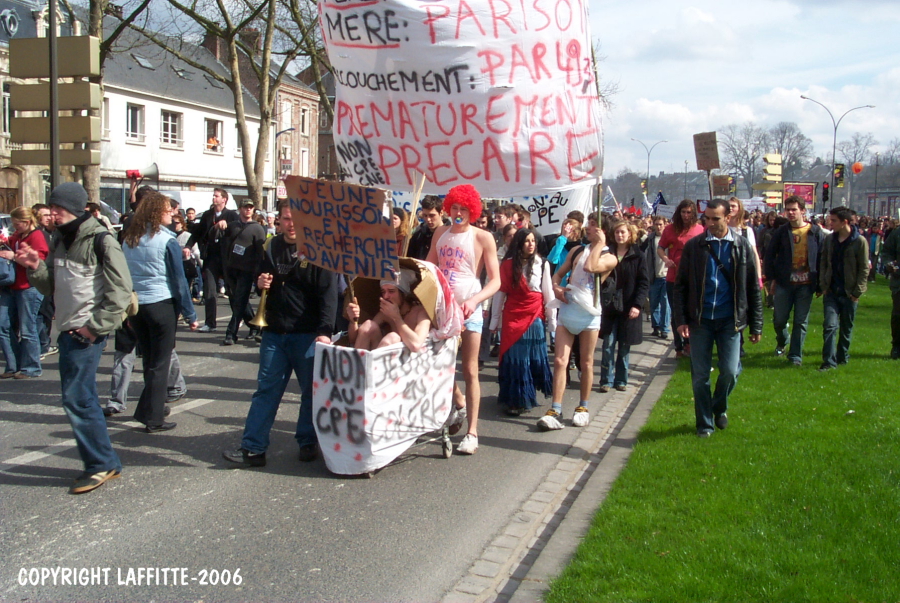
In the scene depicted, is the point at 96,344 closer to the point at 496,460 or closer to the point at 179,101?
the point at 496,460

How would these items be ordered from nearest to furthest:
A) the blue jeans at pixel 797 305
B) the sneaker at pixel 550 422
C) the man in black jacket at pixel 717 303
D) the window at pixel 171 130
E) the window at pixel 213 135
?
the man in black jacket at pixel 717 303, the sneaker at pixel 550 422, the blue jeans at pixel 797 305, the window at pixel 171 130, the window at pixel 213 135

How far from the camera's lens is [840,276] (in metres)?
9.53

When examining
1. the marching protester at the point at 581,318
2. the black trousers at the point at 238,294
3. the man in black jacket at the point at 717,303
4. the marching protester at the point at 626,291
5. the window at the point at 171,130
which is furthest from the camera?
the window at the point at 171,130

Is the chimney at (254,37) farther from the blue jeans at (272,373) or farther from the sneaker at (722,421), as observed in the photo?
the sneaker at (722,421)

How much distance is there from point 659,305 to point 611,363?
420 cm

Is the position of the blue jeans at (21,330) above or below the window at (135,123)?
below

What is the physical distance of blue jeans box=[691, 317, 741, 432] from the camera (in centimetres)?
650

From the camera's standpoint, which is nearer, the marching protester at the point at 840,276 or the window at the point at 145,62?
the marching protester at the point at 840,276

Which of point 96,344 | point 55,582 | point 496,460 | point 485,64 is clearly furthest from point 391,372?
point 485,64

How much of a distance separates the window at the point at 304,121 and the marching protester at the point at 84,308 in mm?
55446

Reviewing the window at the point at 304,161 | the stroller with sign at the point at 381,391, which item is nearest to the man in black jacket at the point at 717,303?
the stroller with sign at the point at 381,391

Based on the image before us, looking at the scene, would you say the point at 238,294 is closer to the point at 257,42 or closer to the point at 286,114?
the point at 257,42

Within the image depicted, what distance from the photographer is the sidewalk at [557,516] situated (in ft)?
13.4

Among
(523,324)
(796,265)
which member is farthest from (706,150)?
(523,324)
